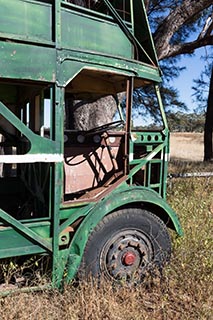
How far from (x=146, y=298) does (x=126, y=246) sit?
0.50m

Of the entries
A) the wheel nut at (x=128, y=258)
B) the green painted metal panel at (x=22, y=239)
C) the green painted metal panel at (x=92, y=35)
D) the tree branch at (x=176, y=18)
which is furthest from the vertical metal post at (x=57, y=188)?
the tree branch at (x=176, y=18)

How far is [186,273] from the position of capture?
3693 millimetres

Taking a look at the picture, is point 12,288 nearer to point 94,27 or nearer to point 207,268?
point 207,268

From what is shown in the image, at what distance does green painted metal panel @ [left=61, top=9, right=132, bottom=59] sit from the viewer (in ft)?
10.3

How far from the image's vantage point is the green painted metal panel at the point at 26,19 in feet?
9.27

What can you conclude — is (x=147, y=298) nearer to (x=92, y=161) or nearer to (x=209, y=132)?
(x=92, y=161)

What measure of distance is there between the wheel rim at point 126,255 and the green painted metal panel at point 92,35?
5.64 feet

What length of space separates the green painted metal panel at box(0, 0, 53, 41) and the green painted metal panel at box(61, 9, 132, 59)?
159 millimetres

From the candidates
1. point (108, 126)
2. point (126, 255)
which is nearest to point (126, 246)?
point (126, 255)

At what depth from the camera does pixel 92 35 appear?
3256 millimetres

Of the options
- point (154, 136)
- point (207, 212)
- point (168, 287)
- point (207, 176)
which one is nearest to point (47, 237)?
point (168, 287)

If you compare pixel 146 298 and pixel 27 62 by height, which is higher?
pixel 27 62

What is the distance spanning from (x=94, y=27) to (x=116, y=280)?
233 cm

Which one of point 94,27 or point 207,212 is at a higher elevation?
point 94,27
